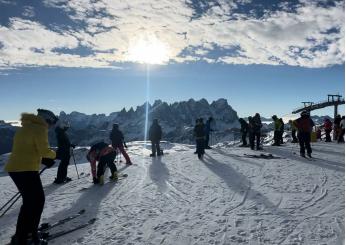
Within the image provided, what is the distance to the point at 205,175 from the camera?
43.4ft

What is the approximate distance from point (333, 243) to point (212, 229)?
78.2 inches

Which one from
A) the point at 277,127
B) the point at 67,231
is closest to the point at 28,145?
the point at 67,231

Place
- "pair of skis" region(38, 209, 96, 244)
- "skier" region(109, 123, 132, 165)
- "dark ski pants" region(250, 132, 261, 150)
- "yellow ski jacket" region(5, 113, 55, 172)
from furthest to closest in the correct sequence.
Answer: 1. "dark ski pants" region(250, 132, 261, 150)
2. "skier" region(109, 123, 132, 165)
3. "pair of skis" region(38, 209, 96, 244)
4. "yellow ski jacket" region(5, 113, 55, 172)

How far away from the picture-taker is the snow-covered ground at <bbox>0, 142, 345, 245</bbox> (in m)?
6.44

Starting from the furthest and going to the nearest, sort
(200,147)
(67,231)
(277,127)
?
(277,127), (200,147), (67,231)

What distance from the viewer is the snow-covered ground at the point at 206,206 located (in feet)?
21.1

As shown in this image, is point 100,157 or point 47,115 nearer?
point 47,115

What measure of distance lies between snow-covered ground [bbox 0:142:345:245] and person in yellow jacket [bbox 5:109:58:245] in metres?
0.81

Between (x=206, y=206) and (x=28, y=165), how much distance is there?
166 inches

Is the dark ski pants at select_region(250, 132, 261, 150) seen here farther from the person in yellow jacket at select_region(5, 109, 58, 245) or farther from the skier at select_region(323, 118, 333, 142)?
the person in yellow jacket at select_region(5, 109, 58, 245)

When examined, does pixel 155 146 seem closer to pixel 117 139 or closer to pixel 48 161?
pixel 117 139

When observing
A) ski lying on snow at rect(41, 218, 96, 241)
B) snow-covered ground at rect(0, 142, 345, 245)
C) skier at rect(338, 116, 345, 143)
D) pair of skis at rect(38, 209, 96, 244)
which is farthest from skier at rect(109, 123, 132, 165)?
skier at rect(338, 116, 345, 143)

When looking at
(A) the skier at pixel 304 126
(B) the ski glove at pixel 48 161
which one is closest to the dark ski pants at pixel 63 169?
(B) the ski glove at pixel 48 161

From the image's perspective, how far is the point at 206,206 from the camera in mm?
8516
